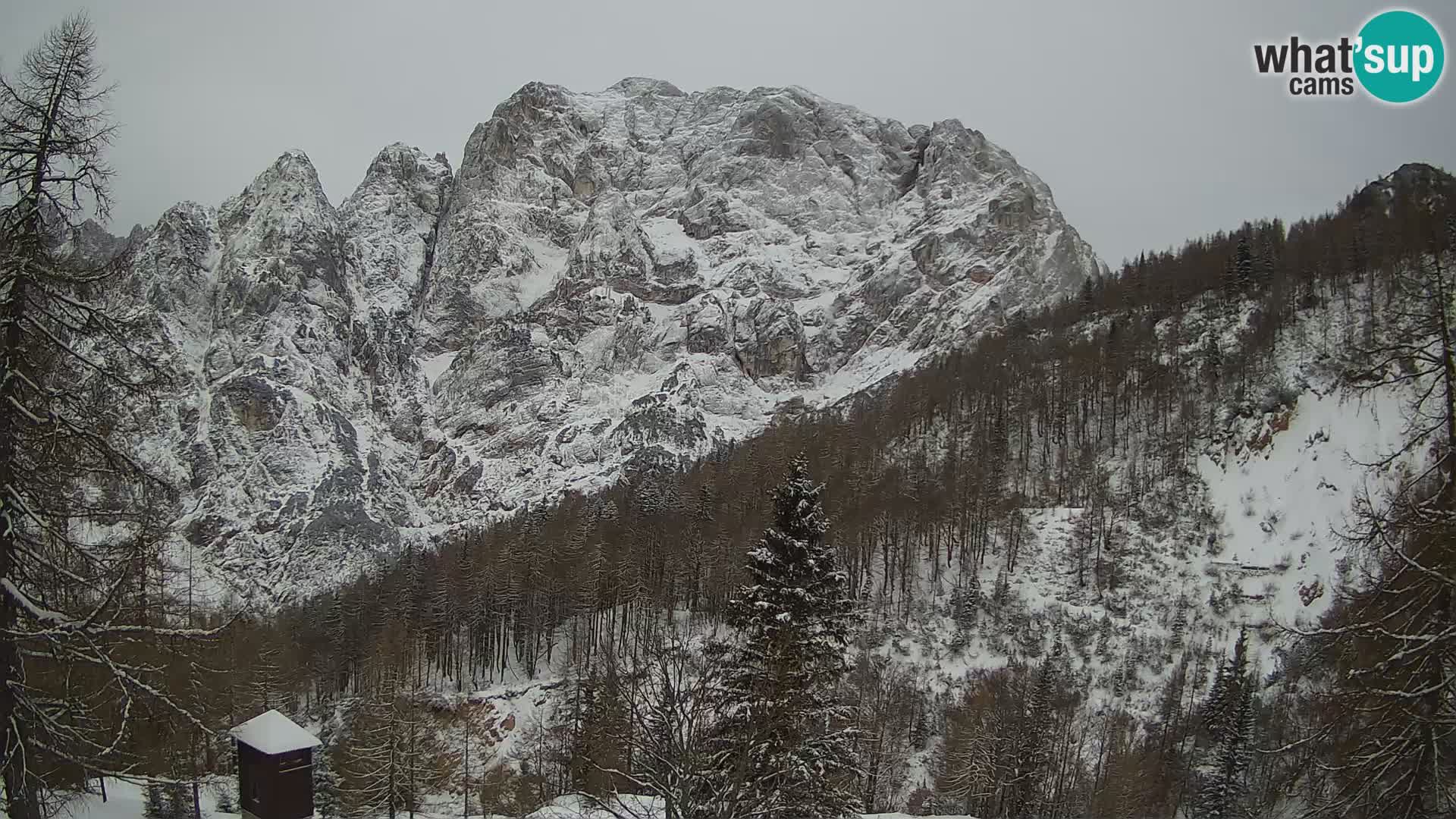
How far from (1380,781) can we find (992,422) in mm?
79835

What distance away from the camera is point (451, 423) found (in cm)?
18575

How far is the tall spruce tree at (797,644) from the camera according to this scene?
628 inches

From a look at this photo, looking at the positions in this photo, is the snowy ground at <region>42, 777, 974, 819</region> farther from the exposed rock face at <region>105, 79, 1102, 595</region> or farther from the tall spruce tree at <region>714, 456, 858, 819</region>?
the exposed rock face at <region>105, 79, 1102, 595</region>

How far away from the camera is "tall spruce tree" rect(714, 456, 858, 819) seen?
1596 cm

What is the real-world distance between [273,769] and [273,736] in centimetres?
97

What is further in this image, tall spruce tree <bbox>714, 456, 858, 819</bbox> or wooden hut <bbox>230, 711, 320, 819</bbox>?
wooden hut <bbox>230, 711, 320, 819</bbox>

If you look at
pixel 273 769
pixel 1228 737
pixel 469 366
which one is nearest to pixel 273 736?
pixel 273 769

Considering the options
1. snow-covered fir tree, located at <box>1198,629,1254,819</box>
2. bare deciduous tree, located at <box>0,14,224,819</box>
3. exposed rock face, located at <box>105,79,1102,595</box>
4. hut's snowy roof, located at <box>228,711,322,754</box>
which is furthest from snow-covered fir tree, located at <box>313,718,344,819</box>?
exposed rock face, located at <box>105,79,1102,595</box>

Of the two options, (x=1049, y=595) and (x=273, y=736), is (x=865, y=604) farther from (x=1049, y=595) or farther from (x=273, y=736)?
(x=273, y=736)

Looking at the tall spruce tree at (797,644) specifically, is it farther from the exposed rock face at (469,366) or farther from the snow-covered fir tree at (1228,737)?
the exposed rock face at (469,366)

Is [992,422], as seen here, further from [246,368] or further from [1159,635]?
[246,368]

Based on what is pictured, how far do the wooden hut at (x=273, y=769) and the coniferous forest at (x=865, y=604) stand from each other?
2.18 metres

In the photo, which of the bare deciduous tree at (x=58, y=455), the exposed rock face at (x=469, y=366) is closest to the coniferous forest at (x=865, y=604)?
the bare deciduous tree at (x=58, y=455)

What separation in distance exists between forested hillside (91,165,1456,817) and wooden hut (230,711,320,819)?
5851 mm
